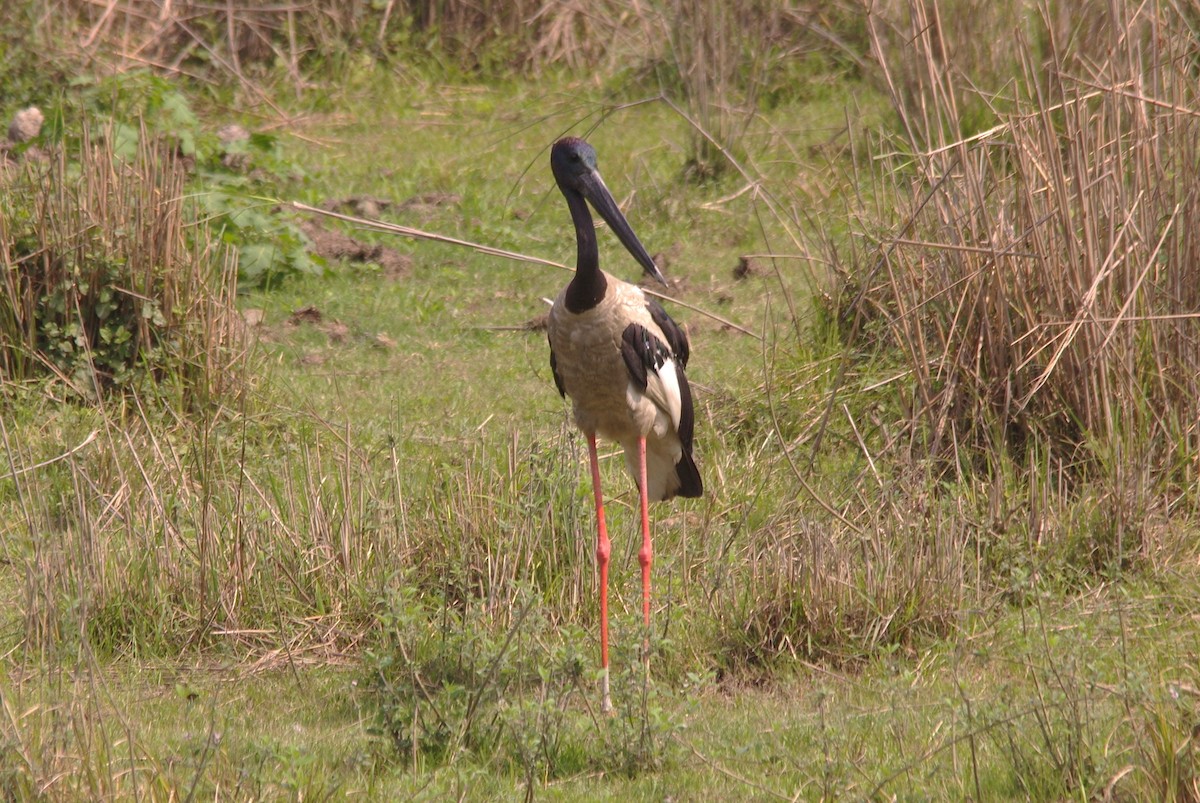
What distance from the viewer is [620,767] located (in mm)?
4117

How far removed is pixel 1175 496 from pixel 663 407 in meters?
1.75

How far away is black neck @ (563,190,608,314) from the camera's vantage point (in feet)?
16.6

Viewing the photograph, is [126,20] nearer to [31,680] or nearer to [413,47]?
[413,47]

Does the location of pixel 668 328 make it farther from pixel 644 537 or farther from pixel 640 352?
pixel 644 537

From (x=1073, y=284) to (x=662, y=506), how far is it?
1751mm

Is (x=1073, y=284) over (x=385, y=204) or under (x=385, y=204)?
under

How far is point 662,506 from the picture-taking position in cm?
620

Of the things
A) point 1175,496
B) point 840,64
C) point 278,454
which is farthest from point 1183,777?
point 840,64

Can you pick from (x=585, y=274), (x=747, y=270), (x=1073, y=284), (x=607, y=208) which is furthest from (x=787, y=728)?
(x=747, y=270)

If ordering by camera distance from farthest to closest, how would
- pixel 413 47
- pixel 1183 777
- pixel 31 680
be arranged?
1. pixel 413 47
2. pixel 31 680
3. pixel 1183 777

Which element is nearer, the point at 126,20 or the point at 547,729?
the point at 547,729

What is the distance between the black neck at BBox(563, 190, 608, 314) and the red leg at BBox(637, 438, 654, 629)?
57 cm

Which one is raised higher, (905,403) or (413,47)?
(413,47)

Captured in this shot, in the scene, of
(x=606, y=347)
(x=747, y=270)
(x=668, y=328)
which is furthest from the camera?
(x=747, y=270)
